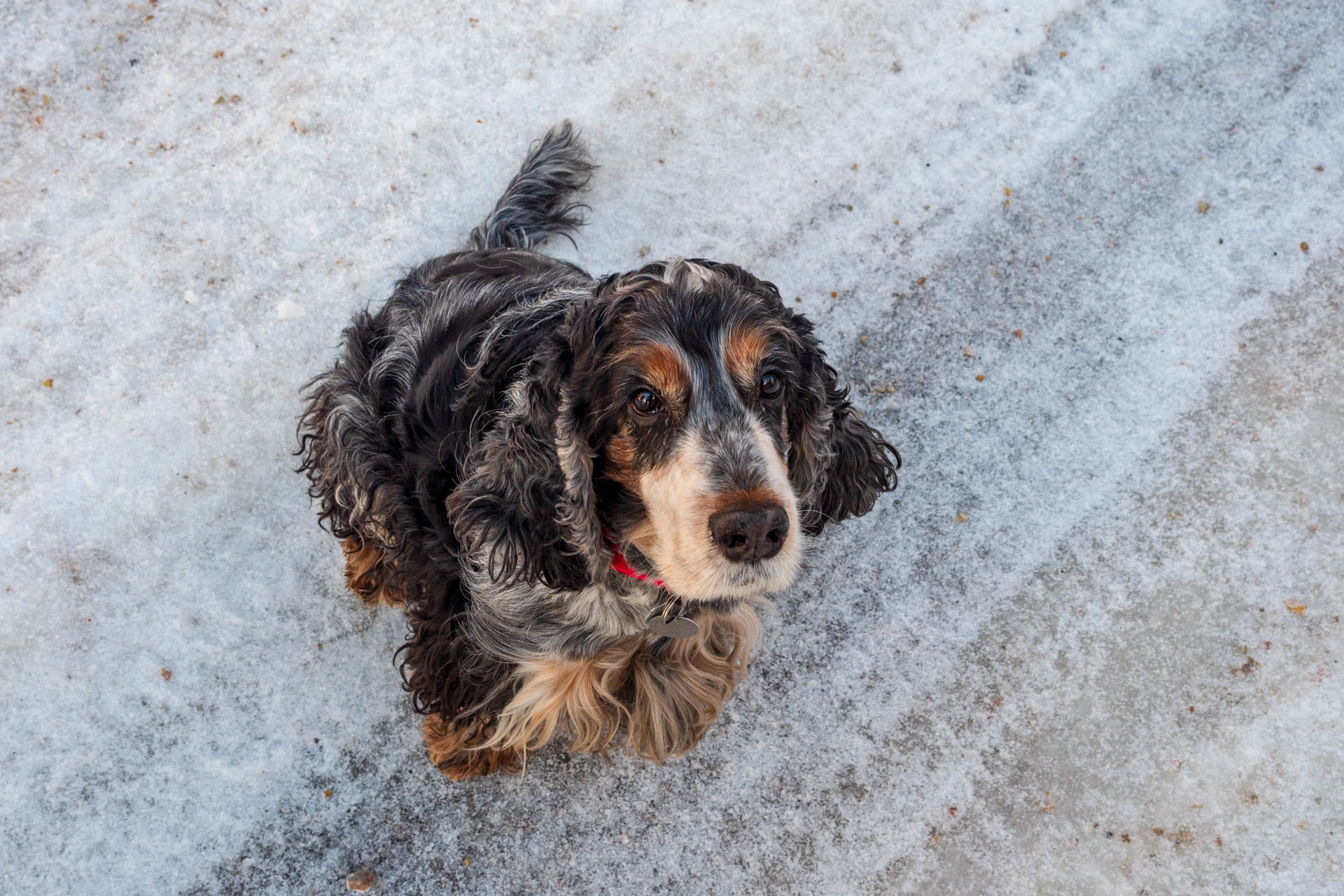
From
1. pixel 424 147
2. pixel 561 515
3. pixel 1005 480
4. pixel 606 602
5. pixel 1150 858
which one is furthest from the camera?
pixel 424 147

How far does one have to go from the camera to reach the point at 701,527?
2520mm

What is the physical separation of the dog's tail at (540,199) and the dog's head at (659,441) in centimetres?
190

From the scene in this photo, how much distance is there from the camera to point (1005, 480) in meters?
4.62

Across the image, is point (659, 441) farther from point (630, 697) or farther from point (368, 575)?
point (368, 575)

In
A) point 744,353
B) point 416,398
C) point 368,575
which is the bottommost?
point 368,575

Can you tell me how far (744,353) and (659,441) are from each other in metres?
0.39

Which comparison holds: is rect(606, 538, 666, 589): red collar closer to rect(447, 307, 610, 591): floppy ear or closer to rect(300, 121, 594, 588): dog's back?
rect(447, 307, 610, 591): floppy ear

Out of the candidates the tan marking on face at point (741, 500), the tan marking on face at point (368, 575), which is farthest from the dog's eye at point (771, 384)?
the tan marking on face at point (368, 575)

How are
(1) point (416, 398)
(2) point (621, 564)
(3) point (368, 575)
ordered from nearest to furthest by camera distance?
(2) point (621, 564), (1) point (416, 398), (3) point (368, 575)

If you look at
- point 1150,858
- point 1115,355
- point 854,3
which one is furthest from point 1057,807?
point 854,3

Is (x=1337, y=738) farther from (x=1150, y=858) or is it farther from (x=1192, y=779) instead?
(x=1150, y=858)

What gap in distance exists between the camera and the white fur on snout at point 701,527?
254 centimetres

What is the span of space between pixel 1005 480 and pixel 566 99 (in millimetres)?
3245

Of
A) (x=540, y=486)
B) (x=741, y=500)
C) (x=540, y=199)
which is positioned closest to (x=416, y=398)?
(x=540, y=486)
